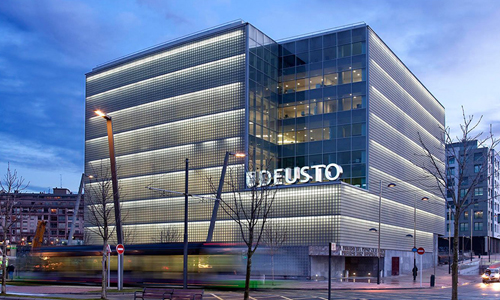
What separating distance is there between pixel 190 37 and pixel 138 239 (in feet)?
102

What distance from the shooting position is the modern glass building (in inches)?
2758

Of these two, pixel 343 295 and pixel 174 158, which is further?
pixel 174 158

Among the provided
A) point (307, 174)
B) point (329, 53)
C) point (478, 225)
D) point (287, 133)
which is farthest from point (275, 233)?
point (478, 225)

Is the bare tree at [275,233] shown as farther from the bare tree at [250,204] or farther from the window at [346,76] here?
the window at [346,76]

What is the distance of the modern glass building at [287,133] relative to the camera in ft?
230

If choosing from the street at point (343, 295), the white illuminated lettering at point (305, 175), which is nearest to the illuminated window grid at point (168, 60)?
the white illuminated lettering at point (305, 175)

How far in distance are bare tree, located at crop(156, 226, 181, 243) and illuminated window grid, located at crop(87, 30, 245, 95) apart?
76.6ft

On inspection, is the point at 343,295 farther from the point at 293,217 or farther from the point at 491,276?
the point at 491,276

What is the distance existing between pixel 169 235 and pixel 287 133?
21928mm

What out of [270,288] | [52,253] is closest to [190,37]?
[52,253]

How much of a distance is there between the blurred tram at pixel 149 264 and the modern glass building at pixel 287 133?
22.8m

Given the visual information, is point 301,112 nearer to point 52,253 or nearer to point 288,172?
point 288,172

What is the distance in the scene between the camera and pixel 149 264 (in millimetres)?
48531

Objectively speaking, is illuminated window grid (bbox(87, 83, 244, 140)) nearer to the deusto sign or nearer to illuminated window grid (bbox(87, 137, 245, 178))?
illuminated window grid (bbox(87, 137, 245, 178))
